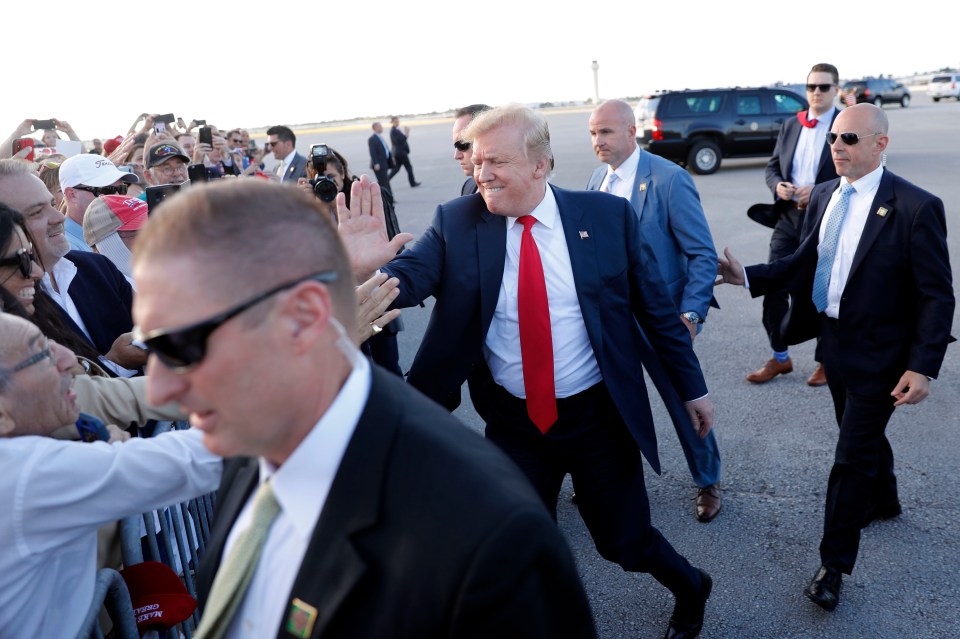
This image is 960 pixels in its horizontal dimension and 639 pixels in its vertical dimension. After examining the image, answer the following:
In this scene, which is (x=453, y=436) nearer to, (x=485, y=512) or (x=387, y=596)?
(x=485, y=512)

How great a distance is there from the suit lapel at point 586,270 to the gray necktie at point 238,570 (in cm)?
189

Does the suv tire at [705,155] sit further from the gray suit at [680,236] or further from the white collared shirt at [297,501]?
the white collared shirt at [297,501]

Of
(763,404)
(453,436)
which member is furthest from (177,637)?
(763,404)

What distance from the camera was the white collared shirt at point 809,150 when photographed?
651cm

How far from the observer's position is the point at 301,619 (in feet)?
4.20

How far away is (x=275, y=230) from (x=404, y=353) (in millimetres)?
6478

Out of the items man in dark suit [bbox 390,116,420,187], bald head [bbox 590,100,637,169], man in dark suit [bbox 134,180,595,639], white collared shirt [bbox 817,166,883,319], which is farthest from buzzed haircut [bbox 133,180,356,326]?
man in dark suit [bbox 390,116,420,187]

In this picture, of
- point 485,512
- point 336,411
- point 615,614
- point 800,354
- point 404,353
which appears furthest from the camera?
point 404,353

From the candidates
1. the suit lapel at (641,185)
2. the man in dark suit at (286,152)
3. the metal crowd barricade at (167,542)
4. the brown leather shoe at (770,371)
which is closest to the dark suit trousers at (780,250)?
the brown leather shoe at (770,371)

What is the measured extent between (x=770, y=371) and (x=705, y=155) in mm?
13956

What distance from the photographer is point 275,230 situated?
4.15 ft

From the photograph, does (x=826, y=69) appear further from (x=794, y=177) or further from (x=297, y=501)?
(x=297, y=501)

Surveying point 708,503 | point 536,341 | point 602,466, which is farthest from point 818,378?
point 536,341

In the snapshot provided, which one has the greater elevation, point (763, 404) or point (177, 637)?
point (177, 637)
